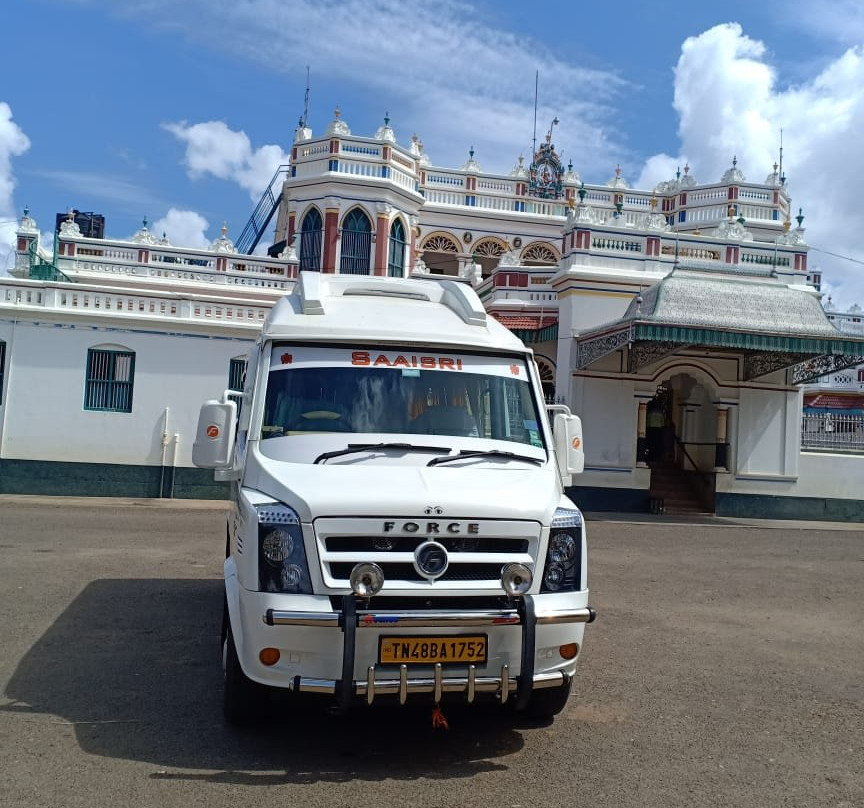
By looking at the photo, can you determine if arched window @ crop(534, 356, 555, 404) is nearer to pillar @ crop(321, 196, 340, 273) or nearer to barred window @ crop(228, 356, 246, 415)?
barred window @ crop(228, 356, 246, 415)

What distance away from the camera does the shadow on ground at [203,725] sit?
437 cm

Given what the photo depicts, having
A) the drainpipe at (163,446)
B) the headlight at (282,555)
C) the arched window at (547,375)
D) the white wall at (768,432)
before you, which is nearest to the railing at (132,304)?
the drainpipe at (163,446)

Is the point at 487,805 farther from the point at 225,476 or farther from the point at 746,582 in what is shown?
the point at 746,582

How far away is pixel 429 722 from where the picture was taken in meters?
5.04

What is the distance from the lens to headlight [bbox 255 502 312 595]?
13.9 feet

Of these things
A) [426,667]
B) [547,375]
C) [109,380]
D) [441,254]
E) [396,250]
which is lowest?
[426,667]

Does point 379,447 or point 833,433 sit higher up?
point 833,433

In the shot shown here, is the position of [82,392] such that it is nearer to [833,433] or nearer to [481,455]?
[481,455]

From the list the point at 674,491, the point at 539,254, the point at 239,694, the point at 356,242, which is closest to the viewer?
the point at 239,694

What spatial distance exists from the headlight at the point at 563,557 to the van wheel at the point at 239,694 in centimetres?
165

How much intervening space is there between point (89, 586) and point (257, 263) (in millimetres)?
16485

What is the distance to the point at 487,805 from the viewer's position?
3.99 metres

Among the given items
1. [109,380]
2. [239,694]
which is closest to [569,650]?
[239,694]

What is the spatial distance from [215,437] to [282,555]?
4.29ft
